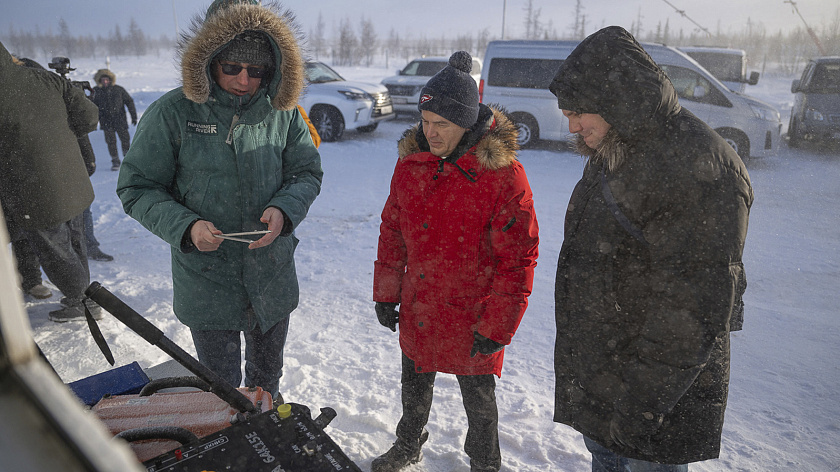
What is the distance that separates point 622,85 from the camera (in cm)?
144

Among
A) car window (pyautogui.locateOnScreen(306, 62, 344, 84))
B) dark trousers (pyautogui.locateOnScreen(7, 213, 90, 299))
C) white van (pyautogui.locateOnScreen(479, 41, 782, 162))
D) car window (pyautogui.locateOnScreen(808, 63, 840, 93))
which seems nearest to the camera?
dark trousers (pyautogui.locateOnScreen(7, 213, 90, 299))

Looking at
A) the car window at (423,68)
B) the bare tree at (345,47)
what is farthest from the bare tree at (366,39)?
the car window at (423,68)

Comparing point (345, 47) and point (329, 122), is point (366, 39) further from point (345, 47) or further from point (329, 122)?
point (329, 122)

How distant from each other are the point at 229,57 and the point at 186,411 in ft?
4.34

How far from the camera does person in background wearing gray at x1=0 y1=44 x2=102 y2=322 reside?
2.95 meters

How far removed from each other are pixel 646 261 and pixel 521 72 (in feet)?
32.2

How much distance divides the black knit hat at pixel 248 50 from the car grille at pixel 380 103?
9430 millimetres

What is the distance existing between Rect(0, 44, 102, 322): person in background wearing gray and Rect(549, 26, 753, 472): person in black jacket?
122 inches

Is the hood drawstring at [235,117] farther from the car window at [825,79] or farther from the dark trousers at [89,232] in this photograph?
the car window at [825,79]

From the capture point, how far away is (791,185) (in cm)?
782

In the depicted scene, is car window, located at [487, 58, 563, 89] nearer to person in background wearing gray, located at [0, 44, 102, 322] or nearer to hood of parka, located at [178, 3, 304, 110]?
person in background wearing gray, located at [0, 44, 102, 322]

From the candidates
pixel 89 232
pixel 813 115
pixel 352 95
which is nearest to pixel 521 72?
pixel 352 95

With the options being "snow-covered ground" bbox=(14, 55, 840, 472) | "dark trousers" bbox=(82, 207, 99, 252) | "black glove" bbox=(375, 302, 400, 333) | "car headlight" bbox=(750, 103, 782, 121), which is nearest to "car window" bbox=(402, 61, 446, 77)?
"car headlight" bbox=(750, 103, 782, 121)

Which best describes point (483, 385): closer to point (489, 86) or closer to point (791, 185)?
point (791, 185)
